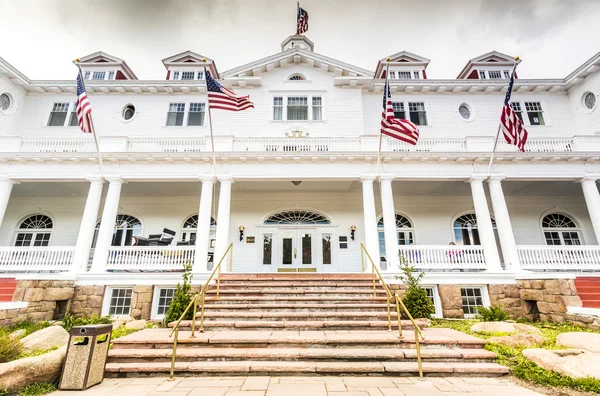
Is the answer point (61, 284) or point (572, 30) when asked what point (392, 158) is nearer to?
point (61, 284)

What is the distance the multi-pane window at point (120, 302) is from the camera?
9.55 m

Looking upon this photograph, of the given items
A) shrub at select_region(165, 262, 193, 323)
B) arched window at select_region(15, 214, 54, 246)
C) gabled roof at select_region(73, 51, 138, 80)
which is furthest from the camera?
gabled roof at select_region(73, 51, 138, 80)

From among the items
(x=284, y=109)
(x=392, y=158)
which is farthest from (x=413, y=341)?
(x=284, y=109)

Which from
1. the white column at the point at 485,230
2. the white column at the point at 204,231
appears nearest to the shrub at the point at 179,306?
the white column at the point at 204,231

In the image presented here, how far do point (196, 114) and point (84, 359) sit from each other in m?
12.4

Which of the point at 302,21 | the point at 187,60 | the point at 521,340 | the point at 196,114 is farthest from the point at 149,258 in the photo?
the point at 302,21

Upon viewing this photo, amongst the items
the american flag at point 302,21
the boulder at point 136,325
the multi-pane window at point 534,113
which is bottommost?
the boulder at point 136,325

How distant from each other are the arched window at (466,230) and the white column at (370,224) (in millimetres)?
5630

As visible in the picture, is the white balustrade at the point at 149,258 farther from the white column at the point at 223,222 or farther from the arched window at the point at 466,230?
the arched window at the point at 466,230

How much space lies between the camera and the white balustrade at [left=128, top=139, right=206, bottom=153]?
11091 millimetres

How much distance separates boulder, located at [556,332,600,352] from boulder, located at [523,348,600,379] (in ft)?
1.17

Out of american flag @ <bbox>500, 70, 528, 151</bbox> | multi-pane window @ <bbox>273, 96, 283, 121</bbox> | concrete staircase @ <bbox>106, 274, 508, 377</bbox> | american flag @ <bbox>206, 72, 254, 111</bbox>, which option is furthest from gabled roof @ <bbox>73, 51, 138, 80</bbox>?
american flag @ <bbox>500, 70, 528, 151</bbox>

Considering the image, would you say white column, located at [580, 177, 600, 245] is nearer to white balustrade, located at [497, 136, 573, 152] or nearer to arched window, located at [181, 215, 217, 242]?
white balustrade, located at [497, 136, 573, 152]

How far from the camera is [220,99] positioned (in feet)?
30.4
